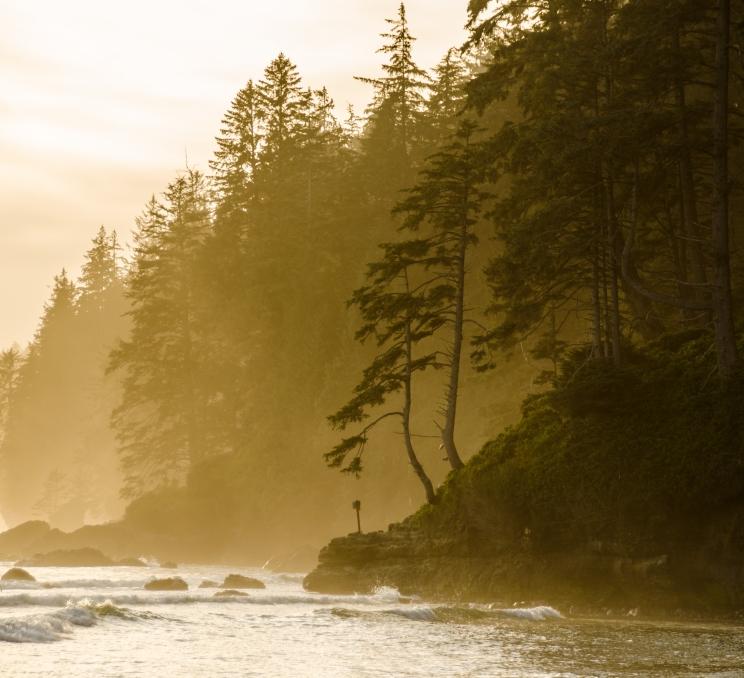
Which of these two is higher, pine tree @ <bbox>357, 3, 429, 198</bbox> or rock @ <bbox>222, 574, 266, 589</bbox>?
pine tree @ <bbox>357, 3, 429, 198</bbox>

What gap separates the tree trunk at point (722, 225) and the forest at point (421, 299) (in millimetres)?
51

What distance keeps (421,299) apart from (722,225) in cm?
1078

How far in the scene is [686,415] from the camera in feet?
66.9

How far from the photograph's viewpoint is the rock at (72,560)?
4688 cm

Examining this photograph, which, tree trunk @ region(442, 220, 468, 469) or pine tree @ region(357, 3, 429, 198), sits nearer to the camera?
tree trunk @ region(442, 220, 468, 469)

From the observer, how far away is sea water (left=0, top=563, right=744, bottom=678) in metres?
10.9

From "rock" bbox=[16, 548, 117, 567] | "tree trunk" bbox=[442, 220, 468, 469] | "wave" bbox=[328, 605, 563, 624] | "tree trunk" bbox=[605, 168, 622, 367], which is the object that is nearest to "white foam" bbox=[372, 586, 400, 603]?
"wave" bbox=[328, 605, 563, 624]

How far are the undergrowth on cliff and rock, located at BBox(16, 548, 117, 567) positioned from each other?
2819 cm

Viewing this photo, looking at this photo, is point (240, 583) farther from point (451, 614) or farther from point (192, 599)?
point (451, 614)

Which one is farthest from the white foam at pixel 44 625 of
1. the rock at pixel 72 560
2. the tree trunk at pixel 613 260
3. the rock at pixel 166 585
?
the rock at pixel 72 560

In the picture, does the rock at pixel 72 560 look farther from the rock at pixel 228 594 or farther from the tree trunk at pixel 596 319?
the tree trunk at pixel 596 319

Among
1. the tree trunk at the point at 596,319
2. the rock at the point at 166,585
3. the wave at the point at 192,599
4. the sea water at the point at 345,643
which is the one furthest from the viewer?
the rock at the point at 166,585

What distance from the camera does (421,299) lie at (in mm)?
29234

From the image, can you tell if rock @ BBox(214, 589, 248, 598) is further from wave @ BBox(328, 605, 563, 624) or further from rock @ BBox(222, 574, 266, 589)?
wave @ BBox(328, 605, 563, 624)
